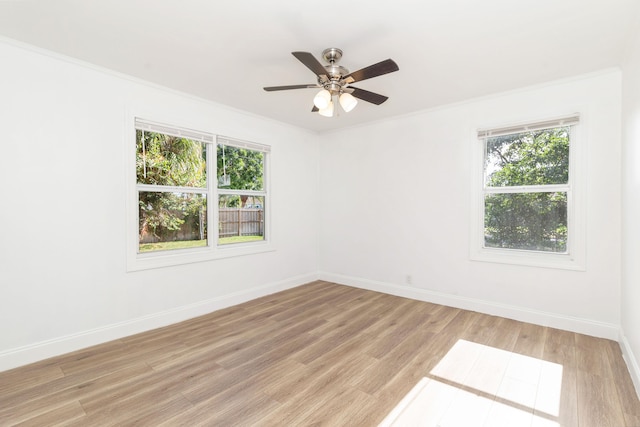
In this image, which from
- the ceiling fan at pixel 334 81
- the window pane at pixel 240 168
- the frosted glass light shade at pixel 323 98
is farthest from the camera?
the window pane at pixel 240 168

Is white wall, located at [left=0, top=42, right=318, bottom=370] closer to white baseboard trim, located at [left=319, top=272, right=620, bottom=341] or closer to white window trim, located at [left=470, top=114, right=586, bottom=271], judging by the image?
white baseboard trim, located at [left=319, top=272, right=620, bottom=341]

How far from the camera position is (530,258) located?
328 centimetres

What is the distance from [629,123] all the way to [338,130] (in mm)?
3406

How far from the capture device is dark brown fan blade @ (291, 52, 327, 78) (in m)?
1.88

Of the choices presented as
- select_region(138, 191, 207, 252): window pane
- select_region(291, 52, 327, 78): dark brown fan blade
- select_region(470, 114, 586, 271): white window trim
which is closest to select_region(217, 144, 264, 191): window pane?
select_region(138, 191, 207, 252): window pane

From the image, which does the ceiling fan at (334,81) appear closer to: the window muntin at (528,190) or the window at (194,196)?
the window at (194,196)

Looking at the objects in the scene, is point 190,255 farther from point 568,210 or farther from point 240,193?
point 568,210

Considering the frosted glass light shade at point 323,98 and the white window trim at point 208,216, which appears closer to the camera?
the frosted glass light shade at point 323,98

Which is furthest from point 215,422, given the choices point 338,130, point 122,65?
point 338,130

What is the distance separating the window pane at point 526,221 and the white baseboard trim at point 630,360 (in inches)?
36.9

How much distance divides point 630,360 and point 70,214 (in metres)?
4.80

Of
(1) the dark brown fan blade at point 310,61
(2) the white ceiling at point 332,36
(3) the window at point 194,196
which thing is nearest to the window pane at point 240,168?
(3) the window at point 194,196

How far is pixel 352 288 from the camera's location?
4633 mm

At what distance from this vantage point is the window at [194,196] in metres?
3.18
